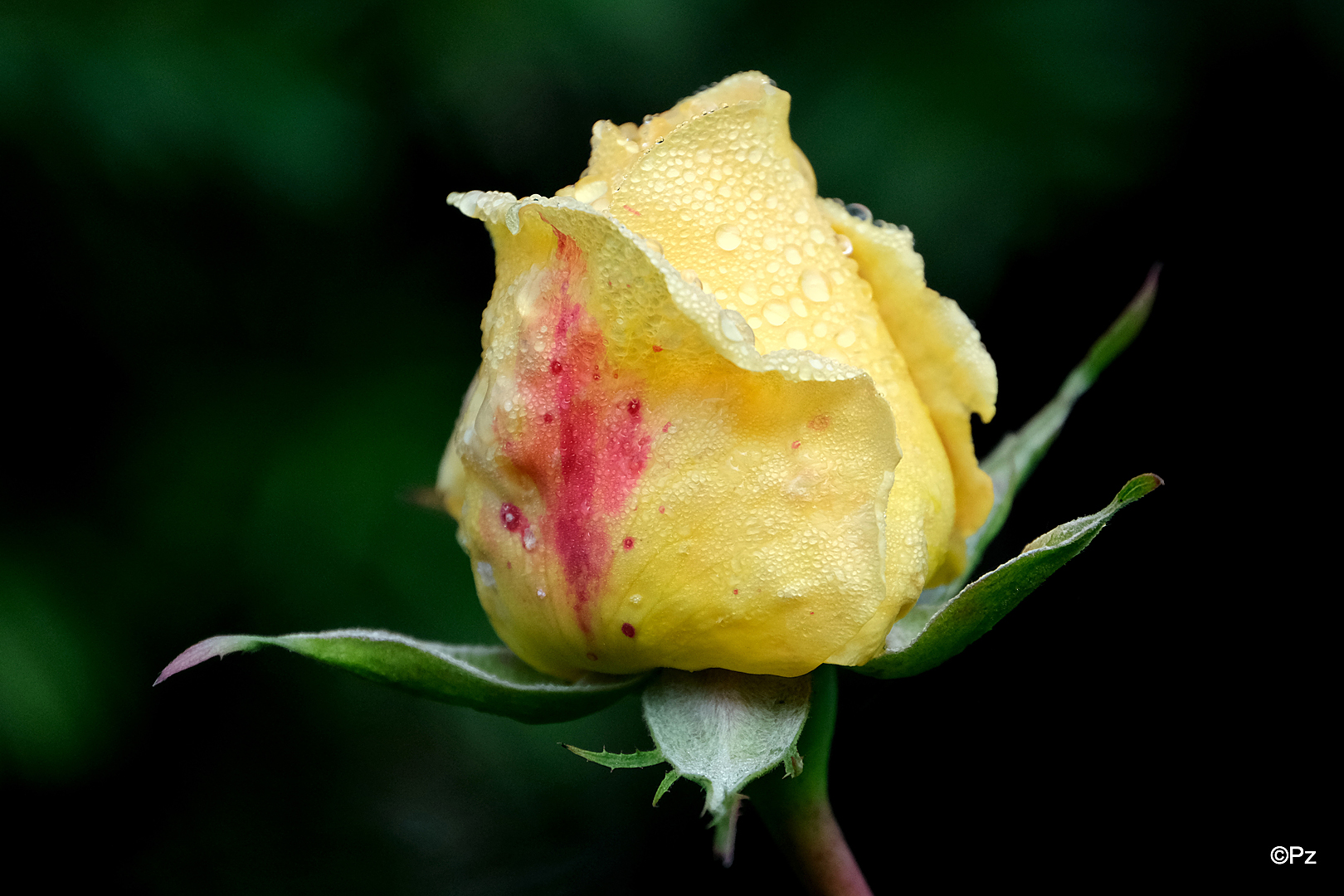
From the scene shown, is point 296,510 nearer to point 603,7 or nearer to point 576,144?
point 576,144

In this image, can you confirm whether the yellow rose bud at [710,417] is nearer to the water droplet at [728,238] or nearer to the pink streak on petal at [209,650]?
the water droplet at [728,238]

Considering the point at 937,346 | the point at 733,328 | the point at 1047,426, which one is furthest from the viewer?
the point at 1047,426

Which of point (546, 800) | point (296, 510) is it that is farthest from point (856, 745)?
point (296, 510)

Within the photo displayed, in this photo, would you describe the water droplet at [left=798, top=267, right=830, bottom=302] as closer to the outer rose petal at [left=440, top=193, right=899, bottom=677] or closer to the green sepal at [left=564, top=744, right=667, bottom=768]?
the outer rose petal at [left=440, top=193, right=899, bottom=677]

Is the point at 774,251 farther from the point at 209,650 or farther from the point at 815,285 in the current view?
the point at 209,650

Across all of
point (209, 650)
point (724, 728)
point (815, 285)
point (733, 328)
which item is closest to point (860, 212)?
point (815, 285)

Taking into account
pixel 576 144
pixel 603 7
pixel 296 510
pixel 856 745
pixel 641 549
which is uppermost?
pixel 603 7

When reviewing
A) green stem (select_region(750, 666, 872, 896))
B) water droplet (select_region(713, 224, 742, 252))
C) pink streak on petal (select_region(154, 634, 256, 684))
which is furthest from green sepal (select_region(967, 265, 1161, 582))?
pink streak on petal (select_region(154, 634, 256, 684))
